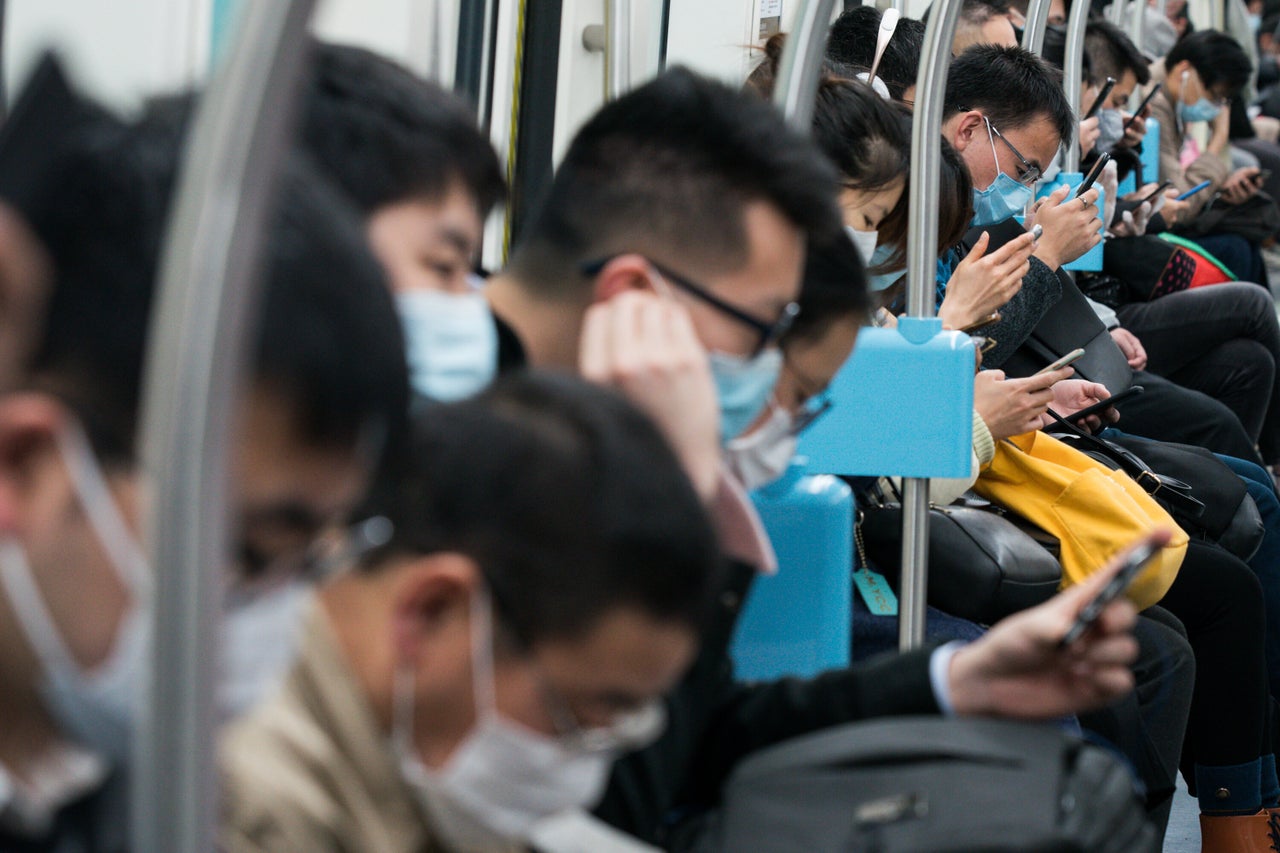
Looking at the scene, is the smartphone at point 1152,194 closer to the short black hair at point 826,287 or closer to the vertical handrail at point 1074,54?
the vertical handrail at point 1074,54

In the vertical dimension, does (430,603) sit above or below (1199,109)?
above

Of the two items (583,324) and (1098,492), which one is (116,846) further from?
(1098,492)

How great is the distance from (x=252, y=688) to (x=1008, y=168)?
2.73 metres

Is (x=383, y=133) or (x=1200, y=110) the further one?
(x=1200, y=110)

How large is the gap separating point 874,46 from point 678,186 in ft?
6.60

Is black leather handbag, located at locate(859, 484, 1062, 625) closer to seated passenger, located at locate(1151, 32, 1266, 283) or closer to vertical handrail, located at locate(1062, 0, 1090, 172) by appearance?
vertical handrail, located at locate(1062, 0, 1090, 172)

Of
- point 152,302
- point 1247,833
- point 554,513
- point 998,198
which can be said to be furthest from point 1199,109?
point 152,302

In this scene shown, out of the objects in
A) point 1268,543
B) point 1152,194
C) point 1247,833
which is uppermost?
point 1152,194

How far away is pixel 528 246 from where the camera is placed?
1.74 meters

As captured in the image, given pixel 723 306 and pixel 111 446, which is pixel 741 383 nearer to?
pixel 723 306

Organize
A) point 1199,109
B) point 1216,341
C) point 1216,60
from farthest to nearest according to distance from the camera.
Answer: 1. point 1199,109
2. point 1216,60
3. point 1216,341

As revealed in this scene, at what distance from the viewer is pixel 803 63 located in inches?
82.4

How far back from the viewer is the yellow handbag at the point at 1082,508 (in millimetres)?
2646

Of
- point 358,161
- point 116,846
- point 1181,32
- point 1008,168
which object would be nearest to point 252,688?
point 116,846
